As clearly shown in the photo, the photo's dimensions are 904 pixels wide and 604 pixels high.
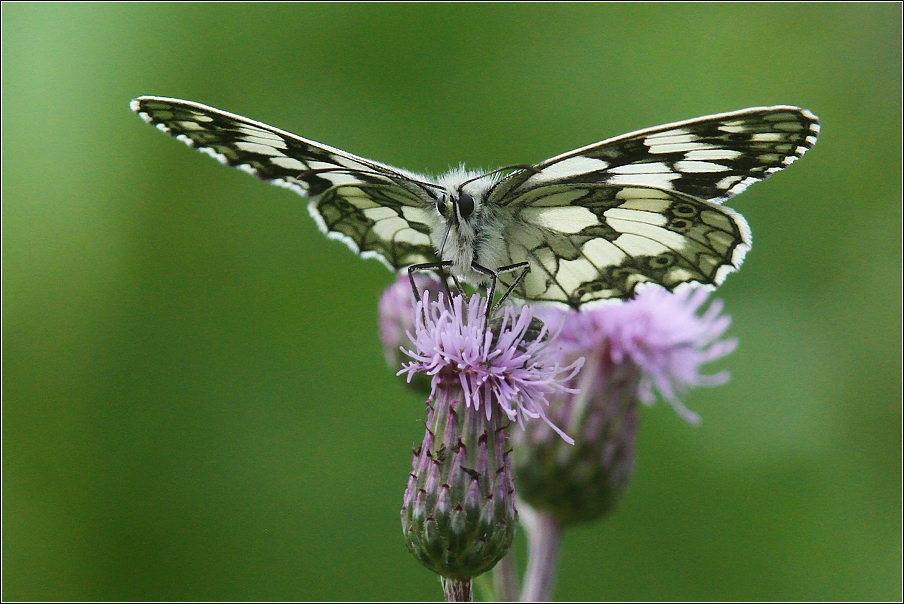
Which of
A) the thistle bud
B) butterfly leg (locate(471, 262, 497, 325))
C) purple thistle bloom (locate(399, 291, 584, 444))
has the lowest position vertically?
the thistle bud

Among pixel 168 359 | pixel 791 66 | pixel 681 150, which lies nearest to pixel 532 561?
pixel 681 150

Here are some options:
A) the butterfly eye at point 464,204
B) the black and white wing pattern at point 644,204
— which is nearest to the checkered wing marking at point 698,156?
the black and white wing pattern at point 644,204

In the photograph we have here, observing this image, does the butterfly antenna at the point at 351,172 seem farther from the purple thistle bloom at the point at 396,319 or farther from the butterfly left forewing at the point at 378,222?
the purple thistle bloom at the point at 396,319

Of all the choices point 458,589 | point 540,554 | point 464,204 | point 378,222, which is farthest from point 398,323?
point 458,589

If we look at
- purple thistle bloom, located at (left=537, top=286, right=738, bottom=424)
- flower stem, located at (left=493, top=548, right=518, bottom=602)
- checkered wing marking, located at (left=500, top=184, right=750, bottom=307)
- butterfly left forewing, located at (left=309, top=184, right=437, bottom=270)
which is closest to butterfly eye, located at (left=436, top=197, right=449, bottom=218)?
butterfly left forewing, located at (left=309, top=184, right=437, bottom=270)

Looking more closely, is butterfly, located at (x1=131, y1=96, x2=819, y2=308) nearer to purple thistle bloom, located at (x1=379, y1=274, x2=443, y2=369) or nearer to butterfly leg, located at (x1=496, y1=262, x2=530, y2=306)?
butterfly leg, located at (x1=496, y1=262, x2=530, y2=306)

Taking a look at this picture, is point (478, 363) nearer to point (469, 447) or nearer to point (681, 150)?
point (469, 447)
